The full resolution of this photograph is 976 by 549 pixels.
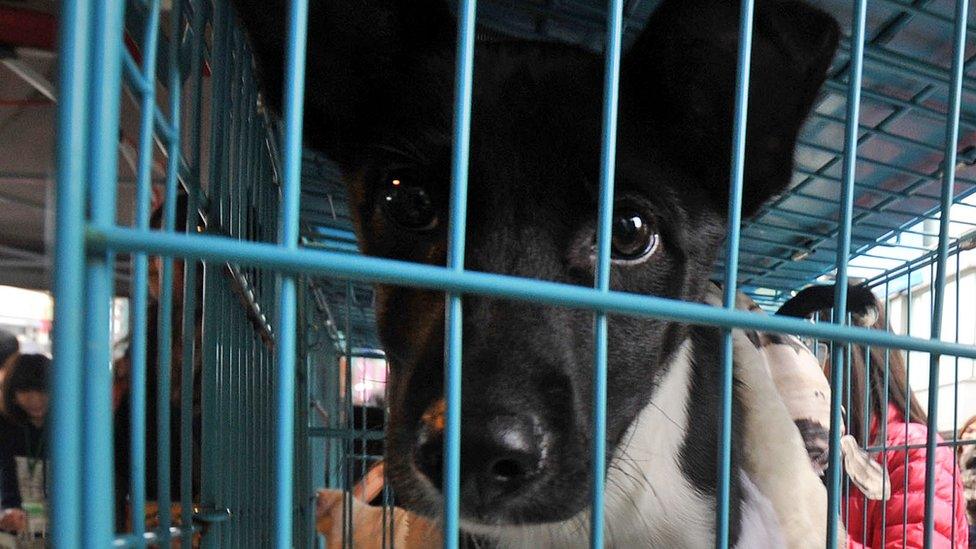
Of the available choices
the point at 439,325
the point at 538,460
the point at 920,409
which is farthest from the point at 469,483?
the point at 920,409

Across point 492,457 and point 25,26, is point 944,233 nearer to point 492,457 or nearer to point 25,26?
point 492,457

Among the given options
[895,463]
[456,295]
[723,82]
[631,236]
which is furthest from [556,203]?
[895,463]

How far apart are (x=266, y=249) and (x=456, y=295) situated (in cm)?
10

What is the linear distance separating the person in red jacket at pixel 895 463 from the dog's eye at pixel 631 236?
97cm

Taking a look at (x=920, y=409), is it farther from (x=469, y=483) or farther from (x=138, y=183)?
(x=138, y=183)

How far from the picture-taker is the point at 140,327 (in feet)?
1.27

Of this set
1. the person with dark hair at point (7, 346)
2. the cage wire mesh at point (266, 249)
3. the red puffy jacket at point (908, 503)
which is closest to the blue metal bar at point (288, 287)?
the cage wire mesh at point (266, 249)

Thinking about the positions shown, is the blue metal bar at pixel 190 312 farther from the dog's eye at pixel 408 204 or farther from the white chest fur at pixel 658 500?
the white chest fur at pixel 658 500

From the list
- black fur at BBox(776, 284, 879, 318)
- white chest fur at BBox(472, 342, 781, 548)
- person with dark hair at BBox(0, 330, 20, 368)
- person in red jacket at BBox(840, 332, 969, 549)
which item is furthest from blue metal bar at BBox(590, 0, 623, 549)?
person in red jacket at BBox(840, 332, 969, 549)

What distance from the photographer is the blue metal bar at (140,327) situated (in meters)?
0.37

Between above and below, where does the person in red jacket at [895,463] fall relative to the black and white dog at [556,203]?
below

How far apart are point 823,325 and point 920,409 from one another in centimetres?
183

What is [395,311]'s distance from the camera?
83 centimetres

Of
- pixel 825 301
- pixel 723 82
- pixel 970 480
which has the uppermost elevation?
pixel 723 82
